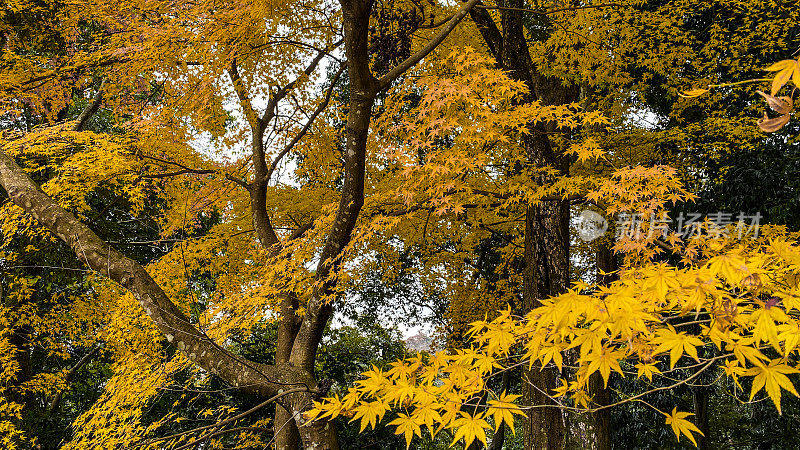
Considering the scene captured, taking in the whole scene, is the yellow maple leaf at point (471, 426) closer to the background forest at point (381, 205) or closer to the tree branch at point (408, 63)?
the background forest at point (381, 205)

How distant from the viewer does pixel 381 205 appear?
4.60 metres

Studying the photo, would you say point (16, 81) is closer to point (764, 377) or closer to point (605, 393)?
point (764, 377)

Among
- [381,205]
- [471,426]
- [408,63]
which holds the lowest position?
[471,426]

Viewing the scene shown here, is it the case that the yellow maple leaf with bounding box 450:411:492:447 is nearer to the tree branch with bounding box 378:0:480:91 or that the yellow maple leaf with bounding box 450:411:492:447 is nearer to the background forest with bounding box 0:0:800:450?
the background forest with bounding box 0:0:800:450

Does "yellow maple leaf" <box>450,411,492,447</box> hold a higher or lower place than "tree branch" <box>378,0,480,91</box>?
lower

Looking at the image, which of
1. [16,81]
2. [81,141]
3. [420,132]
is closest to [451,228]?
[420,132]

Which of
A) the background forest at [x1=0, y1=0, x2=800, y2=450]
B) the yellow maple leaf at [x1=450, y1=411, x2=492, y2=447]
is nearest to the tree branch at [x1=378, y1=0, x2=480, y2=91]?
the background forest at [x1=0, y1=0, x2=800, y2=450]

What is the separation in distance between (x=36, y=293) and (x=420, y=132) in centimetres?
721

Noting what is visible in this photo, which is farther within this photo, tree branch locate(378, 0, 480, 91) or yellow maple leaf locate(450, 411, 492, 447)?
tree branch locate(378, 0, 480, 91)

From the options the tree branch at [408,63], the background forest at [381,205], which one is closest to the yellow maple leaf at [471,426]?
the background forest at [381,205]

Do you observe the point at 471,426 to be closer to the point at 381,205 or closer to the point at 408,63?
the point at 408,63

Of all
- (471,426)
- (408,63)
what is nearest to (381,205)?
(408,63)

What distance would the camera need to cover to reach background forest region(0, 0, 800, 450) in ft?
Answer: 11.0

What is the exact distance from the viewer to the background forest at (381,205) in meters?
3.37
